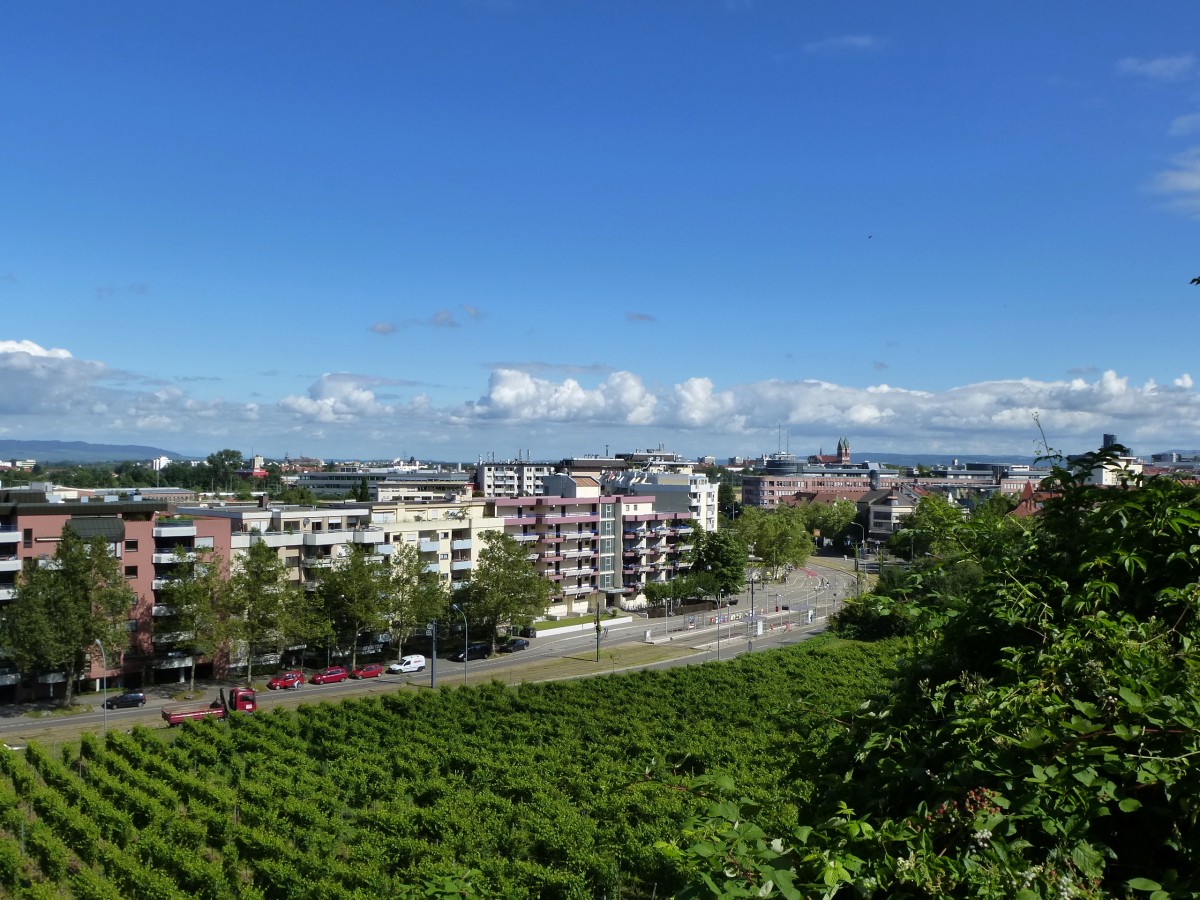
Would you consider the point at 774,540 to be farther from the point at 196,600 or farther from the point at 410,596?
the point at 196,600

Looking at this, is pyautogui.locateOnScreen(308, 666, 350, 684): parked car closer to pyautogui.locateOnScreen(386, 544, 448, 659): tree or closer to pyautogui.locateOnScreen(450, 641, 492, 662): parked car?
pyautogui.locateOnScreen(386, 544, 448, 659): tree

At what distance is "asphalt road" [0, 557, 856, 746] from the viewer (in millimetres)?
30688

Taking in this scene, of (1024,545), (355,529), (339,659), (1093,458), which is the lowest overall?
(339,659)

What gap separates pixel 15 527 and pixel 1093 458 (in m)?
37.5

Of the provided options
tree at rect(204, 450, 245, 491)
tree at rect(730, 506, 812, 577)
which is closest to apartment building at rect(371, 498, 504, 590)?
tree at rect(730, 506, 812, 577)

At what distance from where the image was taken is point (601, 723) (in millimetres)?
26281

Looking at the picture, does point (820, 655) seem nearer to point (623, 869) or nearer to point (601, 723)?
point (601, 723)

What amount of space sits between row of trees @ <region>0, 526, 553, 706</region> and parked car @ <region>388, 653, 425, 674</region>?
3.77ft

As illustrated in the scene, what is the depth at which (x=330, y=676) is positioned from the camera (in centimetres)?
3781

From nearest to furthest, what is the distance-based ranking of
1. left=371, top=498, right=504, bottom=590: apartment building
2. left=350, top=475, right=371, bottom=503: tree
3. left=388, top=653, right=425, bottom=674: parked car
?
left=388, top=653, right=425, bottom=674: parked car → left=371, top=498, right=504, bottom=590: apartment building → left=350, top=475, right=371, bottom=503: tree

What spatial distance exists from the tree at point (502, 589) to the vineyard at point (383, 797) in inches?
484

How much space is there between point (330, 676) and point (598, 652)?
12372 millimetres

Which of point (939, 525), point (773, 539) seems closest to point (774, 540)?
point (773, 539)

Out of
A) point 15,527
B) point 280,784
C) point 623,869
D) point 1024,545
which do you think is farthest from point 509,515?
point 1024,545
